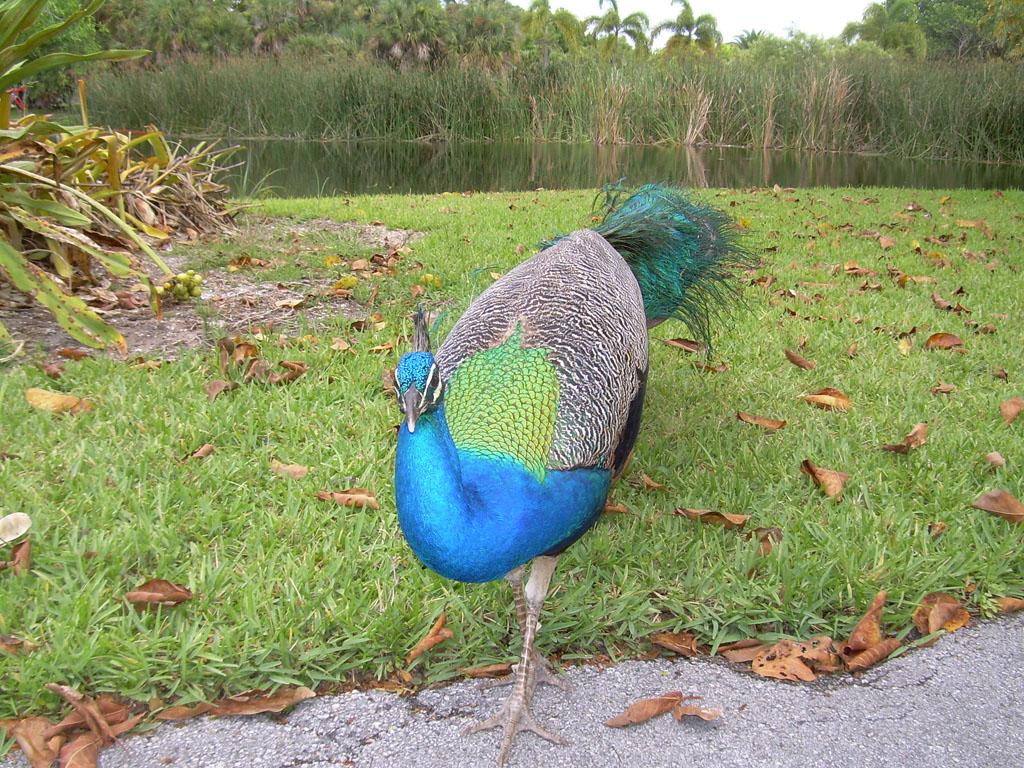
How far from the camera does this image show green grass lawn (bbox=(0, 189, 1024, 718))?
224 centimetres

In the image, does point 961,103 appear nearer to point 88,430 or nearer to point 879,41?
point 88,430

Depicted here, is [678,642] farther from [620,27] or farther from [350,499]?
[620,27]

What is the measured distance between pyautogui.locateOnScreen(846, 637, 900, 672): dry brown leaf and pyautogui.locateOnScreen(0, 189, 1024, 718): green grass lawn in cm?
12

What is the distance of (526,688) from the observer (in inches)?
82.5

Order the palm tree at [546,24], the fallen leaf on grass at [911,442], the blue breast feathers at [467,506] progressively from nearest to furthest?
the blue breast feathers at [467,506] → the fallen leaf on grass at [911,442] → the palm tree at [546,24]

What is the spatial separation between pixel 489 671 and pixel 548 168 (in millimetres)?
11942

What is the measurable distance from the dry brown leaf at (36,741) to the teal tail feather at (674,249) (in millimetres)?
2487

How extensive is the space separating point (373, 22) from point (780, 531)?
29987mm

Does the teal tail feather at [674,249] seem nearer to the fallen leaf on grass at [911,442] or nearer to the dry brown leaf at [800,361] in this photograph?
the dry brown leaf at [800,361]

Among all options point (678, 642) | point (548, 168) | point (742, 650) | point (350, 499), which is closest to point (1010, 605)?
point (742, 650)

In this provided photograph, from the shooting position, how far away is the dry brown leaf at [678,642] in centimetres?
232

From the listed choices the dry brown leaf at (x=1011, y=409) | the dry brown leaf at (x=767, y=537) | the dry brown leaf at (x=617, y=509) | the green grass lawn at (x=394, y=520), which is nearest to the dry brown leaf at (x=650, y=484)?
the green grass lawn at (x=394, y=520)

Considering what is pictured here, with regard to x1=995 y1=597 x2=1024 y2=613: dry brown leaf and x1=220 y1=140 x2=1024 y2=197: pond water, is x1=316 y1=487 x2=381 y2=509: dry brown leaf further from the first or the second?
x1=220 y1=140 x2=1024 y2=197: pond water

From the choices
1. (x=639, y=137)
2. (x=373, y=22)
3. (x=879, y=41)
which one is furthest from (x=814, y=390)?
(x=879, y=41)
